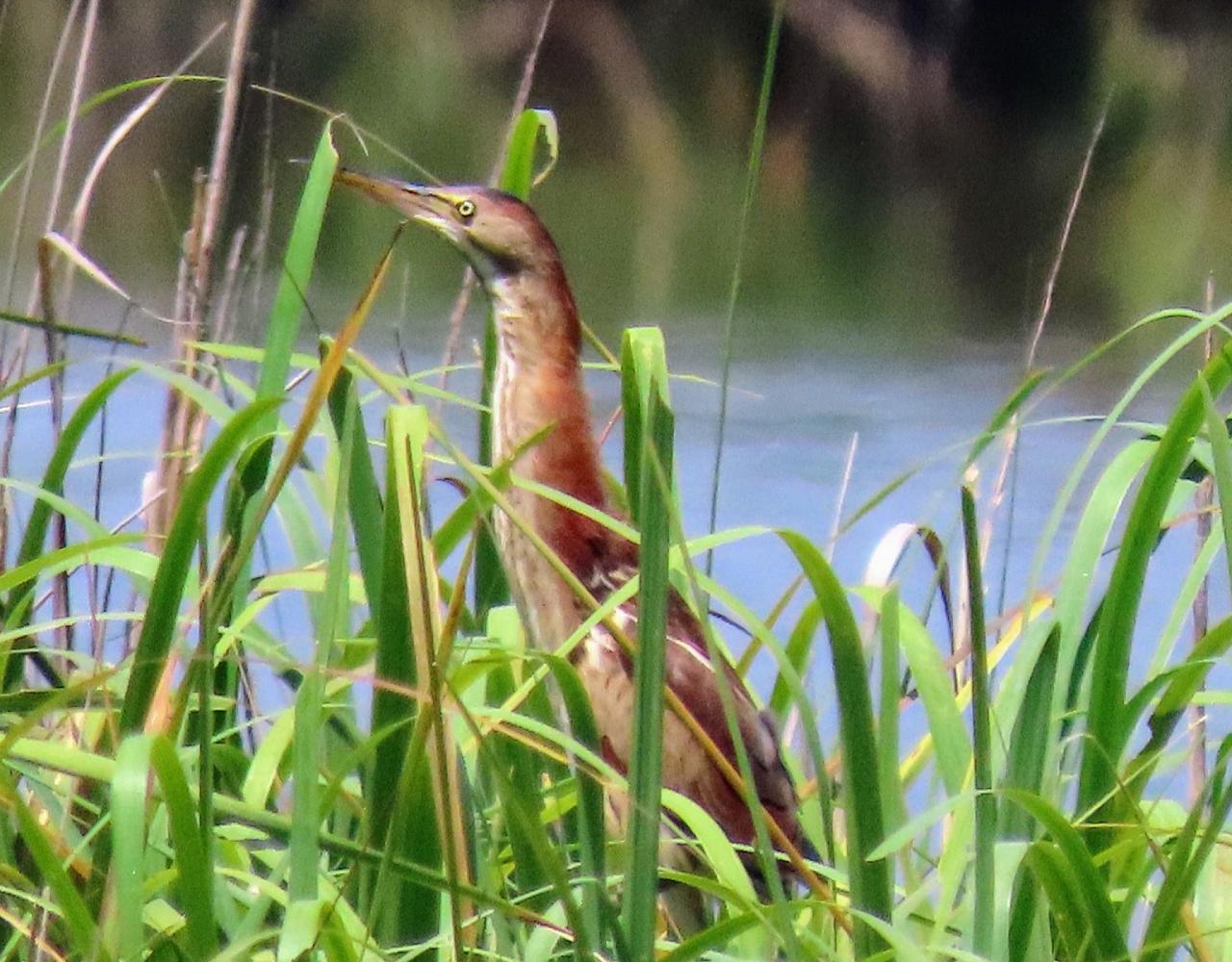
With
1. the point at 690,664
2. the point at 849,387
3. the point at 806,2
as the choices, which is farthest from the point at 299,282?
the point at 806,2

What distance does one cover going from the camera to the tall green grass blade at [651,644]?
459 millimetres

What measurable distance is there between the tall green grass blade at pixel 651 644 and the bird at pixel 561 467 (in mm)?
432

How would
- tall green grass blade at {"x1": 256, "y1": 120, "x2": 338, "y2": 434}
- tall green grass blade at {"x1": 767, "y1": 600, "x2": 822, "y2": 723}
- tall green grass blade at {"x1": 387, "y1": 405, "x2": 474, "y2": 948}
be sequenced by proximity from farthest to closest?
tall green grass blade at {"x1": 767, "y1": 600, "x2": 822, "y2": 723}, tall green grass blade at {"x1": 256, "y1": 120, "x2": 338, "y2": 434}, tall green grass blade at {"x1": 387, "y1": 405, "x2": 474, "y2": 948}

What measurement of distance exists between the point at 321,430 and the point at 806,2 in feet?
12.8

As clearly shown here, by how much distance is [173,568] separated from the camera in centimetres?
53

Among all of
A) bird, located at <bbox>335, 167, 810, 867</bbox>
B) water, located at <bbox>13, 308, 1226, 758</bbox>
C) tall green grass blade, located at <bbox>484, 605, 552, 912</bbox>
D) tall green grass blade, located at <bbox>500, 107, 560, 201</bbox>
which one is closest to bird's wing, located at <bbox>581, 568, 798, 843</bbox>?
bird, located at <bbox>335, 167, 810, 867</bbox>

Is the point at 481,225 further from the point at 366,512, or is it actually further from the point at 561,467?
the point at 366,512

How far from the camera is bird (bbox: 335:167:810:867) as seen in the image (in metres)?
0.94

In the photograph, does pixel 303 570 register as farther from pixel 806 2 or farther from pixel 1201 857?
pixel 806 2

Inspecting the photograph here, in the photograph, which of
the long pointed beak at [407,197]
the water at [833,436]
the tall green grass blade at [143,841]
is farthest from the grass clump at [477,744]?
the water at [833,436]

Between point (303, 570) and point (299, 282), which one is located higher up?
point (299, 282)

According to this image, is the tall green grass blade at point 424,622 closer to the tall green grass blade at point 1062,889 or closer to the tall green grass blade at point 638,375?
the tall green grass blade at point 638,375

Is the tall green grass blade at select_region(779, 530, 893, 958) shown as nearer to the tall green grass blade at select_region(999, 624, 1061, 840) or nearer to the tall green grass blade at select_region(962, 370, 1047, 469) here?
the tall green grass blade at select_region(999, 624, 1061, 840)

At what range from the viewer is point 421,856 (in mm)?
591
